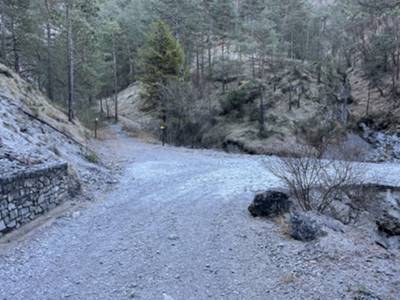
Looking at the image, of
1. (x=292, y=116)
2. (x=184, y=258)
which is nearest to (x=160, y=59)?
(x=292, y=116)

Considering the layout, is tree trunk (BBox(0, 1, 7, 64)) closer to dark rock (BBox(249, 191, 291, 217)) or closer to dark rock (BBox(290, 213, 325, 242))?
dark rock (BBox(249, 191, 291, 217))

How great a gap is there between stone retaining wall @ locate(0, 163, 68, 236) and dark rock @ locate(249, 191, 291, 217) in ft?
15.2

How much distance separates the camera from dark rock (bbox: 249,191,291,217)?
7906mm

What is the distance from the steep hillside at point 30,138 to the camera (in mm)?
8695

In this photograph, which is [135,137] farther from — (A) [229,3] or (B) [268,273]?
(B) [268,273]

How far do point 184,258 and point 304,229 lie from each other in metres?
2.16

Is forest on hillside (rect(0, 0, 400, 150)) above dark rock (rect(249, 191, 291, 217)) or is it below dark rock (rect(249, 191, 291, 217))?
above

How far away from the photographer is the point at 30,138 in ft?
36.6

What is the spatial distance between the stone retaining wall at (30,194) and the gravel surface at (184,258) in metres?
0.52

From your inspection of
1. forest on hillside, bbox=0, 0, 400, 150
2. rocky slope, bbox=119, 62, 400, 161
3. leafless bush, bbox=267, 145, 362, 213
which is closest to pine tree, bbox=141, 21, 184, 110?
forest on hillside, bbox=0, 0, 400, 150

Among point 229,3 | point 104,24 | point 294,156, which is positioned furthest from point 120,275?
point 229,3

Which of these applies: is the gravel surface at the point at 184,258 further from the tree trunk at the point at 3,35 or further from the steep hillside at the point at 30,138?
the tree trunk at the point at 3,35

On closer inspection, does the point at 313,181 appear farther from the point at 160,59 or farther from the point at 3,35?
the point at 3,35

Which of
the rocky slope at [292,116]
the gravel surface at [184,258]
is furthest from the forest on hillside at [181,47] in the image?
the gravel surface at [184,258]
